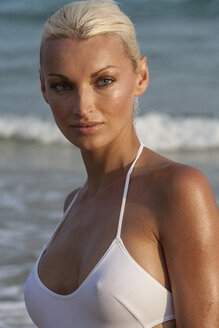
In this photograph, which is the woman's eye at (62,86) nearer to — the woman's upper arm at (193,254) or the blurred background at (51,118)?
the woman's upper arm at (193,254)

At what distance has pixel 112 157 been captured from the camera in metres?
2.32

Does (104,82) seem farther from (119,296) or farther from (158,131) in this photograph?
(158,131)

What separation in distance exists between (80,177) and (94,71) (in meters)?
5.61

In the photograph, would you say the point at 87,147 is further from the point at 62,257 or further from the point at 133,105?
the point at 62,257

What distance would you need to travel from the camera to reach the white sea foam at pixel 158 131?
1054cm

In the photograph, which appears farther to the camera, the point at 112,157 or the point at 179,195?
the point at 112,157

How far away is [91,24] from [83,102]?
0.75 ft

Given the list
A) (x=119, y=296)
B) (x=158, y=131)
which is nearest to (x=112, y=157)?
(x=119, y=296)

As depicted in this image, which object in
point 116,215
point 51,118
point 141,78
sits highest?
point 141,78

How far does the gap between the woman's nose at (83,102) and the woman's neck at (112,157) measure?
0.66ft

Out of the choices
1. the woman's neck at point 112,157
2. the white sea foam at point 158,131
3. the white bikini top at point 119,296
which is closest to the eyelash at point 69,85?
the woman's neck at point 112,157

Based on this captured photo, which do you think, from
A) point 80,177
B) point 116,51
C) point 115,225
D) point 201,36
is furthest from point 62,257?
point 201,36

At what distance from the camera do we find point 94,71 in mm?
2109

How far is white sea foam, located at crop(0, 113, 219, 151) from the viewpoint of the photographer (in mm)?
10539
